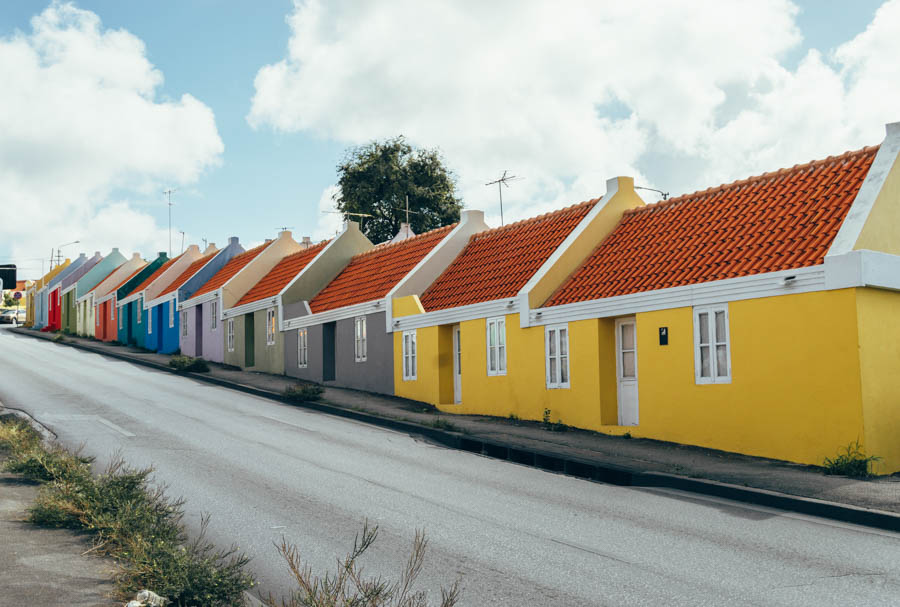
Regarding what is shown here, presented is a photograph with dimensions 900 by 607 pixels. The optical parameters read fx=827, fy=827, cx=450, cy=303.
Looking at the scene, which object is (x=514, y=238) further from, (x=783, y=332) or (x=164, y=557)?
(x=164, y=557)

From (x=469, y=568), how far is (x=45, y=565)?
3751 mm

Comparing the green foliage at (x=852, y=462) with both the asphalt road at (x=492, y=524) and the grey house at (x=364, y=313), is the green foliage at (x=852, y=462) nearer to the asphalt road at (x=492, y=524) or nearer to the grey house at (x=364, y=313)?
Result: the asphalt road at (x=492, y=524)

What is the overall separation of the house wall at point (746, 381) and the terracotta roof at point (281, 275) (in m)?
16.1

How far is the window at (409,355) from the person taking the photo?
78.6 feet

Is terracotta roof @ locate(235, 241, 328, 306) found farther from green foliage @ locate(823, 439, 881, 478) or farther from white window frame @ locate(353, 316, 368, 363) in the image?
green foliage @ locate(823, 439, 881, 478)

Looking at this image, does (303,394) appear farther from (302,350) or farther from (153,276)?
(153,276)

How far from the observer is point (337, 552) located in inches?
331

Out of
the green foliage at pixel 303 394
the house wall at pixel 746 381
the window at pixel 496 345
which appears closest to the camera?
the house wall at pixel 746 381

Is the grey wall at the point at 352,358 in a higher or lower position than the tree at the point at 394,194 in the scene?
lower

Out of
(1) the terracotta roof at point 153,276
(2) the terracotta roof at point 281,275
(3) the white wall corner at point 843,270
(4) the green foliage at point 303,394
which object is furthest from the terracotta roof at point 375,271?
(1) the terracotta roof at point 153,276

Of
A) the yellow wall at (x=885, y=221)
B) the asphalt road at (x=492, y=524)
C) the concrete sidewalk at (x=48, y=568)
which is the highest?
the yellow wall at (x=885, y=221)

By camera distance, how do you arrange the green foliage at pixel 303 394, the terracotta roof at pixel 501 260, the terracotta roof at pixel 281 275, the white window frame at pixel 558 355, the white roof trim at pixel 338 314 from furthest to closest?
the terracotta roof at pixel 281 275 < the white roof trim at pixel 338 314 < the green foliage at pixel 303 394 < the terracotta roof at pixel 501 260 < the white window frame at pixel 558 355

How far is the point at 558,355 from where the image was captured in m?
18.8

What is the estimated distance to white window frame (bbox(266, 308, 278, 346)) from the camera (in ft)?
107
